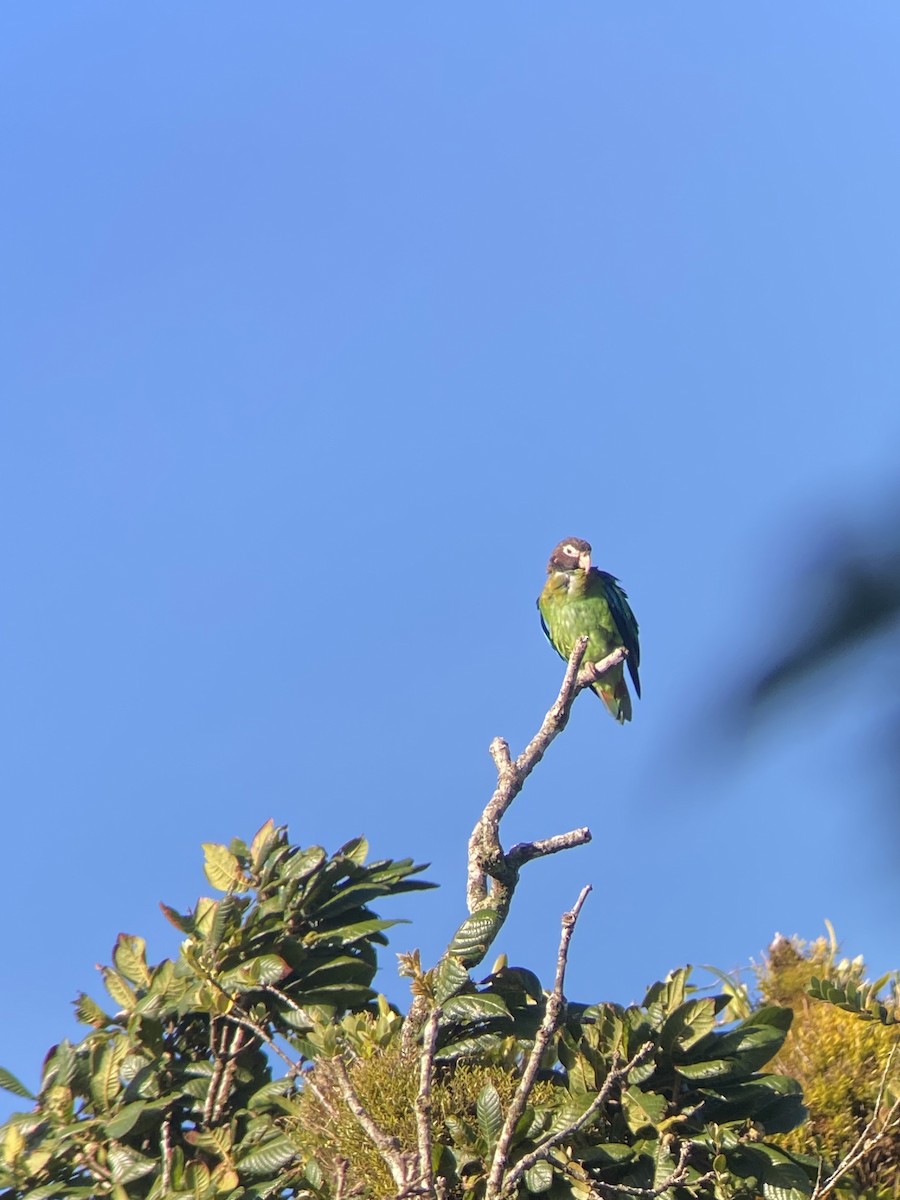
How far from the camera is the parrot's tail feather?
431 inches

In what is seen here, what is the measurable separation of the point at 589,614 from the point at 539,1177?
Answer: 7.10m

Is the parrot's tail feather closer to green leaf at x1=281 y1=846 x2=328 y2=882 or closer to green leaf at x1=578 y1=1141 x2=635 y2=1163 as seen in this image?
green leaf at x1=281 y1=846 x2=328 y2=882

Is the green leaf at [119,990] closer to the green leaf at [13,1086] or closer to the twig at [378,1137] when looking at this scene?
the green leaf at [13,1086]

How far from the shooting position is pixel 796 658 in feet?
2.29

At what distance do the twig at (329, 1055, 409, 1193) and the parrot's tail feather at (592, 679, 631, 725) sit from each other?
758cm

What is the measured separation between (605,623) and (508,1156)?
695cm

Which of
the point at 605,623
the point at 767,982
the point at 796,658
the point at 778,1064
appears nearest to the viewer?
the point at 796,658

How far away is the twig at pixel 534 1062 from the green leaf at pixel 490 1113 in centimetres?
3

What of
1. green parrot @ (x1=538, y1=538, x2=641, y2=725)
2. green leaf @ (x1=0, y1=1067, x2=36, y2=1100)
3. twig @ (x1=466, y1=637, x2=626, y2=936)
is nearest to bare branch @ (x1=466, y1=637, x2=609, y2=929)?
twig @ (x1=466, y1=637, x2=626, y2=936)

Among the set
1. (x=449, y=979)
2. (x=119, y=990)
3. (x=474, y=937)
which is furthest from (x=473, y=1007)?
(x=119, y=990)

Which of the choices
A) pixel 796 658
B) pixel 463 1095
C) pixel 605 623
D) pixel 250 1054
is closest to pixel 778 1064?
pixel 463 1095

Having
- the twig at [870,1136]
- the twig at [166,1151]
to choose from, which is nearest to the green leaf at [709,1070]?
the twig at [870,1136]

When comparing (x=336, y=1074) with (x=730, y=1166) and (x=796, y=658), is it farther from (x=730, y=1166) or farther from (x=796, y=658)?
(x=796, y=658)

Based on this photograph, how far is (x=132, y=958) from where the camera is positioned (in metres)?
4.47
